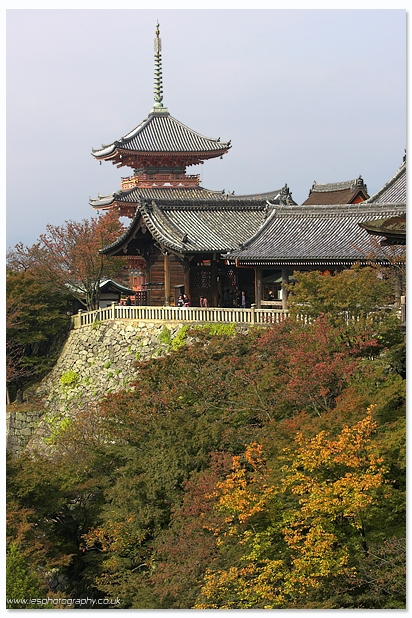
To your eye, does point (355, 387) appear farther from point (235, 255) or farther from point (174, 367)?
point (235, 255)

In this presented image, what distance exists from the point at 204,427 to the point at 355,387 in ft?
12.5

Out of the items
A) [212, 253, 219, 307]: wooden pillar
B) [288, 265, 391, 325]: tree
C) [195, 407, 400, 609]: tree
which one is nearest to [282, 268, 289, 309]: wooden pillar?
[212, 253, 219, 307]: wooden pillar

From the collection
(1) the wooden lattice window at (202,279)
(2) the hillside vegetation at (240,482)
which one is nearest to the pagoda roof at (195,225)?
(1) the wooden lattice window at (202,279)

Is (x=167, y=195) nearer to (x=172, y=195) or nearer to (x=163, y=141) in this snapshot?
(x=172, y=195)

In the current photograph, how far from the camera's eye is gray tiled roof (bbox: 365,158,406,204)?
37.8m

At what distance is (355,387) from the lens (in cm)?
2350

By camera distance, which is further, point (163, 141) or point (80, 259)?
point (163, 141)

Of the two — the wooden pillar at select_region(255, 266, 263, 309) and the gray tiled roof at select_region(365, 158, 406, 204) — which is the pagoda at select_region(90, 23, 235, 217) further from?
the wooden pillar at select_region(255, 266, 263, 309)

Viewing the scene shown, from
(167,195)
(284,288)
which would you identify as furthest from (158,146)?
(284,288)

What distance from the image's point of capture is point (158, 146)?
162ft

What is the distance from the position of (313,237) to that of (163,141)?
55.5 ft

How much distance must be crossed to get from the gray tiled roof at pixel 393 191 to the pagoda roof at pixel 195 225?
161 inches

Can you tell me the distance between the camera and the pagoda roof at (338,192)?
4541cm

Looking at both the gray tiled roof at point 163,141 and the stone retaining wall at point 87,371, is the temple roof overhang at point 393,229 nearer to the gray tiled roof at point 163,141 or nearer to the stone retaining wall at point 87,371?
the stone retaining wall at point 87,371
